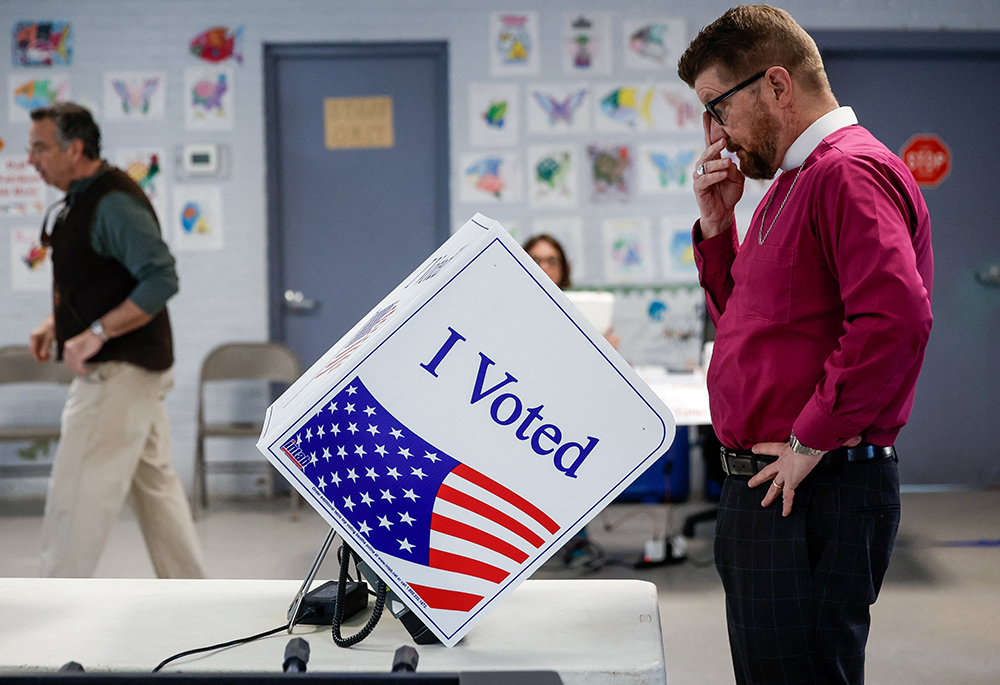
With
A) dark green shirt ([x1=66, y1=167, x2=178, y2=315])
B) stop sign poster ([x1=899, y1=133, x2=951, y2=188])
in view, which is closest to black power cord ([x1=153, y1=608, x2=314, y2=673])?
dark green shirt ([x1=66, y1=167, x2=178, y2=315])

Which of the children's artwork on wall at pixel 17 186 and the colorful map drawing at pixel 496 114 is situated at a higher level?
the colorful map drawing at pixel 496 114

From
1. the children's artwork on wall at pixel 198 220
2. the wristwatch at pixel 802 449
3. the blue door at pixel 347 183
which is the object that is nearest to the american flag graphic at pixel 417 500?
the wristwatch at pixel 802 449

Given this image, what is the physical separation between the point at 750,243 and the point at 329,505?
724mm

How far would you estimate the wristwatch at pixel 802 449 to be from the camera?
1129 millimetres

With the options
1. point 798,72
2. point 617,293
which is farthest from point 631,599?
point 617,293

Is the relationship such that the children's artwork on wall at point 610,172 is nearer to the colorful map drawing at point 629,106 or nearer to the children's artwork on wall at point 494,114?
the colorful map drawing at point 629,106

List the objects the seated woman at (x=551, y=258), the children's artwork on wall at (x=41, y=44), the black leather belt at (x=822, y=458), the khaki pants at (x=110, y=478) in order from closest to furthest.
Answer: the black leather belt at (x=822, y=458), the khaki pants at (x=110, y=478), the seated woman at (x=551, y=258), the children's artwork on wall at (x=41, y=44)

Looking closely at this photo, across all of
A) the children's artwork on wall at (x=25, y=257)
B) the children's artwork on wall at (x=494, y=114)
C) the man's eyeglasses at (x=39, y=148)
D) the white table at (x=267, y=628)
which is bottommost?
the white table at (x=267, y=628)

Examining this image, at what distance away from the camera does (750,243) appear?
50.3 inches

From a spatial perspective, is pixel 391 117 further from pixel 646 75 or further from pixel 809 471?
pixel 809 471

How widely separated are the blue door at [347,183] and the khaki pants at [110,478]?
1.91 m

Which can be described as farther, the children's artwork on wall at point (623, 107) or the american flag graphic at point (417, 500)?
the children's artwork on wall at point (623, 107)

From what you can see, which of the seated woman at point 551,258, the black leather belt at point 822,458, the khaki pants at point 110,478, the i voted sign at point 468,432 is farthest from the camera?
the seated woman at point 551,258

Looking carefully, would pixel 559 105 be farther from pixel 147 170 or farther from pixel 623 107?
pixel 147 170
